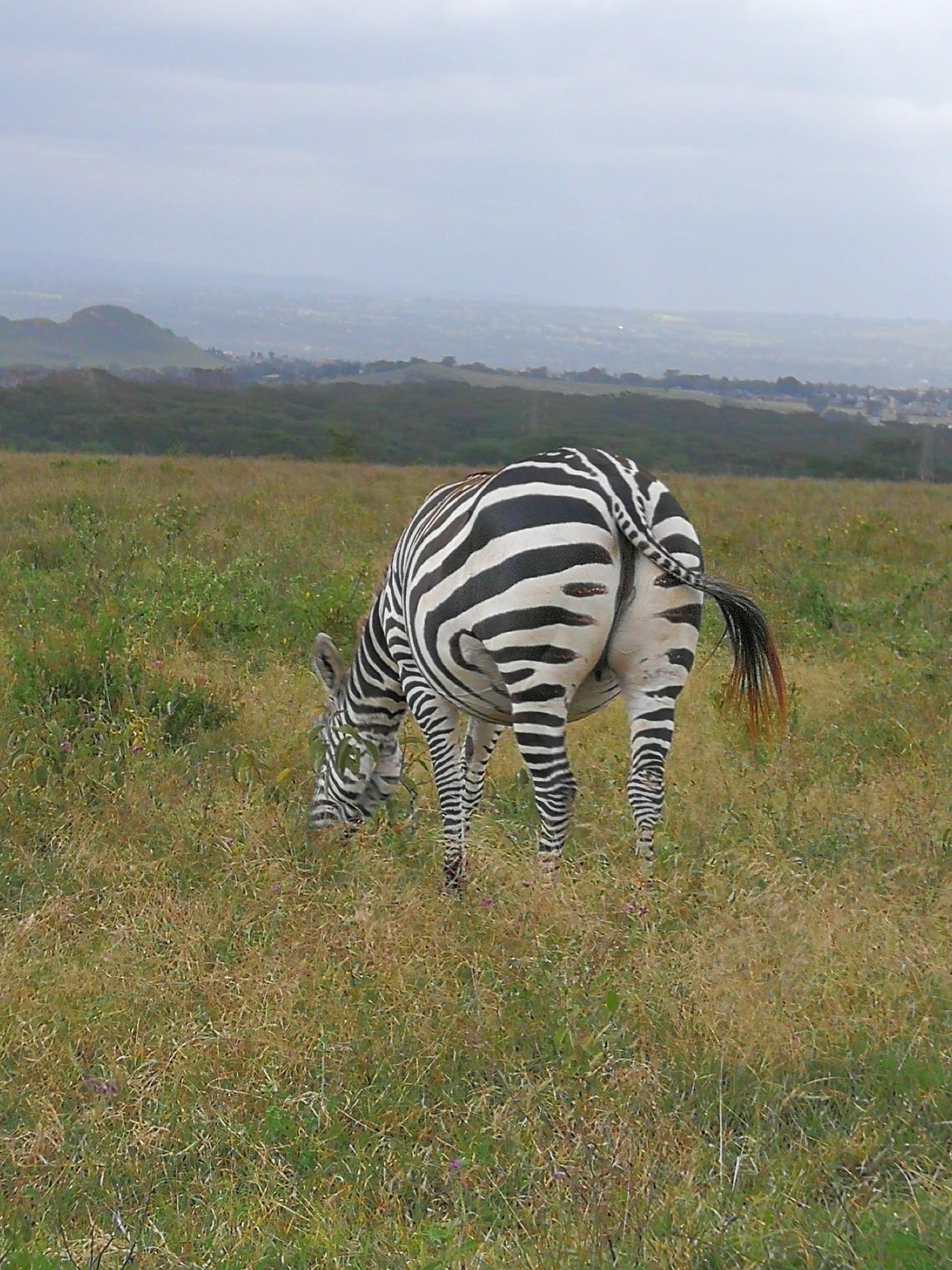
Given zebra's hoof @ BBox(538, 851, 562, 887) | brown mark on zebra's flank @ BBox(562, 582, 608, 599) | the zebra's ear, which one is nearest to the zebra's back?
brown mark on zebra's flank @ BBox(562, 582, 608, 599)

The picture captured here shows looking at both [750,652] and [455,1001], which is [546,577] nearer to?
[750,652]

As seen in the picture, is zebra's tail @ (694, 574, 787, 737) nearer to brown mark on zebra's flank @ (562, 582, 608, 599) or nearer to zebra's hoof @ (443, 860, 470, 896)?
brown mark on zebra's flank @ (562, 582, 608, 599)

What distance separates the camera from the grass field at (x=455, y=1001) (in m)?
2.92

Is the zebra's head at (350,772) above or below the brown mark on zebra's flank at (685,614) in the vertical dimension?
below

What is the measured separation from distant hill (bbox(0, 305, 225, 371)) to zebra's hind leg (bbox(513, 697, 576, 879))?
308 ft

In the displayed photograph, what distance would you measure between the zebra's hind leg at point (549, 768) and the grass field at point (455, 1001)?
17cm

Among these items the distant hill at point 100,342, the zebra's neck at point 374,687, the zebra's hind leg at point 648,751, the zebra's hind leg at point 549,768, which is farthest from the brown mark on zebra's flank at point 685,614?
the distant hill at point 100,342

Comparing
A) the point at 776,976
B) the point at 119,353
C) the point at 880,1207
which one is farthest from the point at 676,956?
the point at 119,353

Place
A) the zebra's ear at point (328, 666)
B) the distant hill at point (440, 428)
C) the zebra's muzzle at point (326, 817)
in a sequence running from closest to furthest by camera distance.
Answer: the zebra's muzzle at point (326, 817), the zebra's ear at point (328, 666), the distant hill at point (440, 428)

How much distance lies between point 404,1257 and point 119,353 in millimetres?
110698

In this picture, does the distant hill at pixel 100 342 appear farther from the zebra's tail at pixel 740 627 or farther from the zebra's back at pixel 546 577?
the zebra's tail at pixel 740 627

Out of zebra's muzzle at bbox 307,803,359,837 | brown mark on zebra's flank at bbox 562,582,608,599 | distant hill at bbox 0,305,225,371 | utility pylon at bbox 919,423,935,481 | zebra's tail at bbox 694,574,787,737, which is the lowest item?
zebra's muzzle at bbox 307,803,359,837

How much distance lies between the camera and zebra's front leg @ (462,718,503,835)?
6031 millimetres

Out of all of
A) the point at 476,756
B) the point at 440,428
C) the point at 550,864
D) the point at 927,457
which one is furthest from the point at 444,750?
the point at 440,428
